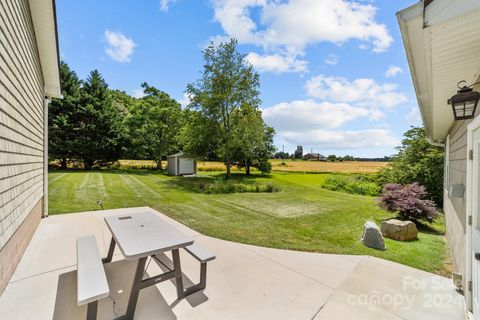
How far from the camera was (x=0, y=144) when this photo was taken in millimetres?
2469

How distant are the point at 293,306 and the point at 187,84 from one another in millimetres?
16476

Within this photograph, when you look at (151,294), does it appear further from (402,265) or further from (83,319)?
(402,265)

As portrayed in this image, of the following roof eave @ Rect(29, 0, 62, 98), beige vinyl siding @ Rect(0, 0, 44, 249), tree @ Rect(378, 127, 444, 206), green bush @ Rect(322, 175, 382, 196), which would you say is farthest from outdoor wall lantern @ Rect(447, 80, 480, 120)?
green bush @ Rect(322, 175, 382, 196)

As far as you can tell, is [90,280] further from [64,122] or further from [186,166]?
[64,122]

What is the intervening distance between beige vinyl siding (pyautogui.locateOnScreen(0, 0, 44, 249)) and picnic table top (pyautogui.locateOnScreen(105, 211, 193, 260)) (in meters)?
1.17

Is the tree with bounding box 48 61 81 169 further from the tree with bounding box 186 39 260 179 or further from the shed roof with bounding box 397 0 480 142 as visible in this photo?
the shed roof with bounding box 397 0 480 142

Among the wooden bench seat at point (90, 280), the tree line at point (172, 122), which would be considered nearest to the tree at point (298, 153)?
the tree line at point (172, 122)

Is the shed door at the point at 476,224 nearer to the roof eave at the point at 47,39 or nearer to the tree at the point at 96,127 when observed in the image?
the roof eave at the point at 47,39

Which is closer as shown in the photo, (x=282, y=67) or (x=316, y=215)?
(x=316, y=215)

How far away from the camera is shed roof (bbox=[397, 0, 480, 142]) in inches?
59.8

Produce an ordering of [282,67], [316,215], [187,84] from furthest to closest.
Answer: [187,84] < [282,67] < [316,215]

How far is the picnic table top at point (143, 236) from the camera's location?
221 cm

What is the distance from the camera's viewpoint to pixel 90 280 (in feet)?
6.26

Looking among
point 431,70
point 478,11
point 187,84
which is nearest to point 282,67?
point 187,84
